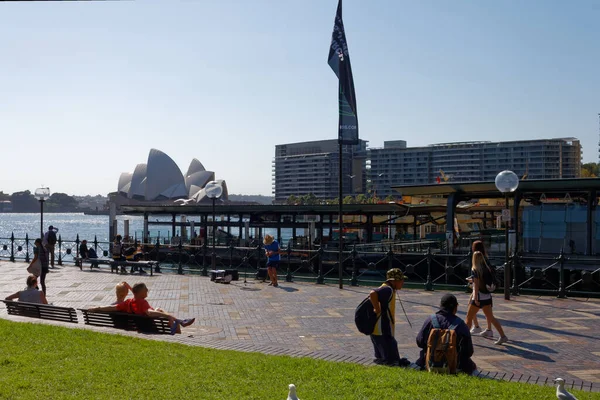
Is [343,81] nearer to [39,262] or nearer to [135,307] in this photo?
[39,262]

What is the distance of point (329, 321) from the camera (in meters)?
12.4

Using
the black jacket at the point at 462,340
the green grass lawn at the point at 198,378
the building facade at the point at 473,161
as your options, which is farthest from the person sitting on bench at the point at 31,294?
the building facade at the point at 473,161

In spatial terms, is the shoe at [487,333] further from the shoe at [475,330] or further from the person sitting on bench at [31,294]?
the person sitting on bench at [31,294]

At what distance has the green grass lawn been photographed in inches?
260

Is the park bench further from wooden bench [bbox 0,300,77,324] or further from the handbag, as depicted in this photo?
wooden bench [bbox 0,300,77,324]

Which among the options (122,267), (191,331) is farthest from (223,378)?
(122,267)

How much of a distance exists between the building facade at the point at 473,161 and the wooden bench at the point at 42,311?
146 metres

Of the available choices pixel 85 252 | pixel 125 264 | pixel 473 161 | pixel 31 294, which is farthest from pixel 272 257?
pixel 473 161

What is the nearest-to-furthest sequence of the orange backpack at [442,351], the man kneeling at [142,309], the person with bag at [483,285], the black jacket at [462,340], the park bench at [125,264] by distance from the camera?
the orange backpack at [442,351], the black jacket at [462,340], the man kneeling at [142,309], the person with bag at [483,285], the park bench at [125,264]

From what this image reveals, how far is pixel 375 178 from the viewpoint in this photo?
193625 millimetres

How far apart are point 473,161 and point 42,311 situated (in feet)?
583

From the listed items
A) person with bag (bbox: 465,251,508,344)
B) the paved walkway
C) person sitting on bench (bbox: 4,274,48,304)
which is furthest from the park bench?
person with bag (bbox: 465,251,508,344)

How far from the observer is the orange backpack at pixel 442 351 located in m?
7.52

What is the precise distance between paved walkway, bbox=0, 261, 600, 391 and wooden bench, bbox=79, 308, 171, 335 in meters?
0.19
